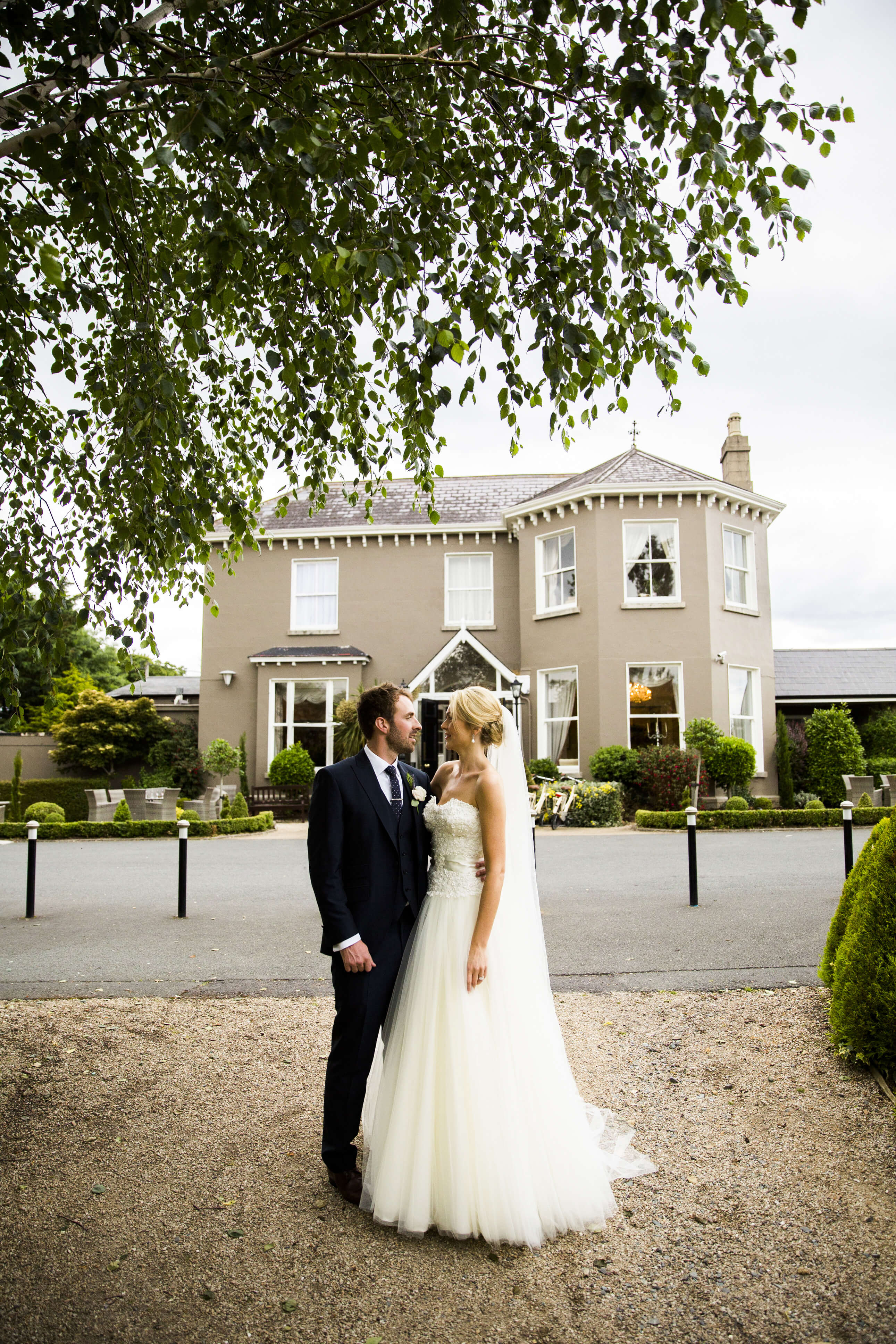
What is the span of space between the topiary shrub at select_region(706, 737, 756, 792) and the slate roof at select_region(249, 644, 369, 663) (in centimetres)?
892

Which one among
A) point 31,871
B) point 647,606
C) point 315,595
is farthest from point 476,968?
point 315,595

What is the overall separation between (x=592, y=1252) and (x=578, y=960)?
3.87 meters

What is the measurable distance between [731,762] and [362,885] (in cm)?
1637

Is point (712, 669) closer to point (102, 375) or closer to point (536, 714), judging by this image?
point (536, 714)

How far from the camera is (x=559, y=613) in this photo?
67.8 ft

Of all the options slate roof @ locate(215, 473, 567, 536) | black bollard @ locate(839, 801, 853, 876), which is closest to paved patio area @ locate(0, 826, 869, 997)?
black bollard @ locate(839, 801, 853, 876)

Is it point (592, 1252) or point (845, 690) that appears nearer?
point (592, 1252)

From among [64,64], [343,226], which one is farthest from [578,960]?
[64,64]

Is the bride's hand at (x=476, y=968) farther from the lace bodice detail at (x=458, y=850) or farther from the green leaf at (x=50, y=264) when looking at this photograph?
the green leaf at (x=50, y=264)

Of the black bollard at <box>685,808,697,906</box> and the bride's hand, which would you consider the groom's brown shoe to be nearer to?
the bride's hand

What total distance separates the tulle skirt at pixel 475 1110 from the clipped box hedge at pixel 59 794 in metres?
21.8

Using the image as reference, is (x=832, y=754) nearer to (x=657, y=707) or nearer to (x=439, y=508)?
(x=657, y=707)

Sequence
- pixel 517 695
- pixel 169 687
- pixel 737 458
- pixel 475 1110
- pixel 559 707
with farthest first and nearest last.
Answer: pixel 169 687
pixel 737 458
pixel 559 707
pixel 517 695
pixel 475 1110

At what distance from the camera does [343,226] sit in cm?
337
